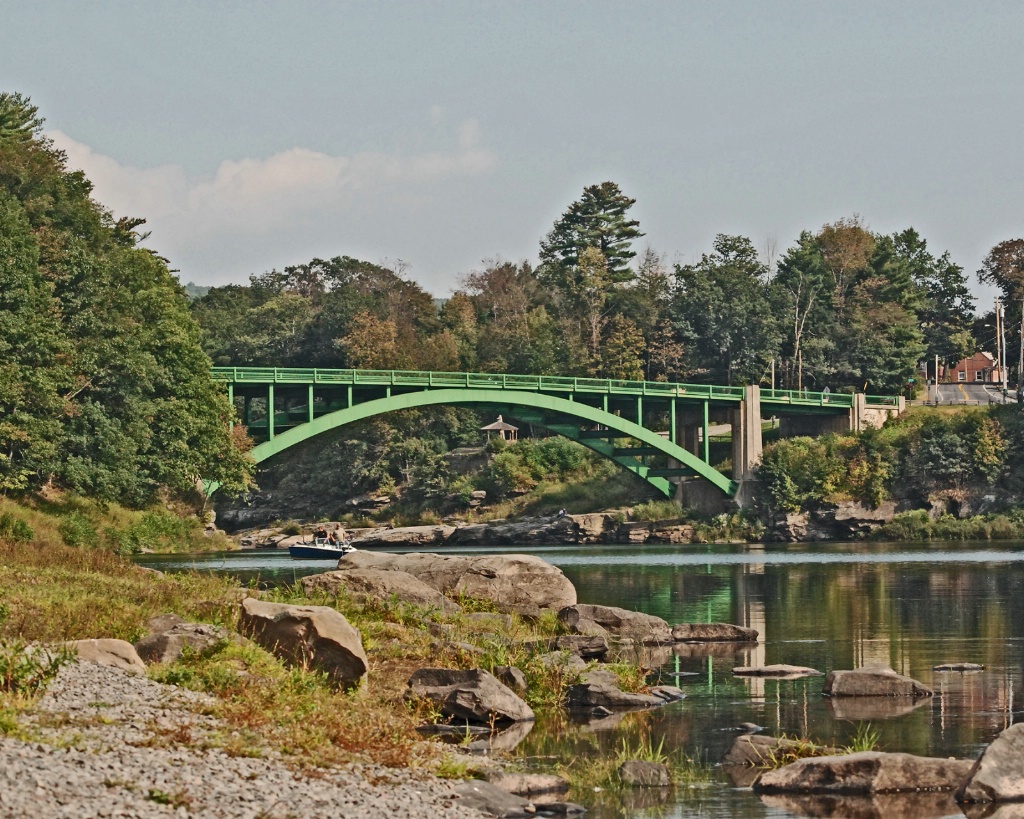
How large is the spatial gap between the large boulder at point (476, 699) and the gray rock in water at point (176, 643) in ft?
7.06

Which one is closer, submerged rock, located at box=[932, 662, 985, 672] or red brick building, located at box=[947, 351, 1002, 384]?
submerged rock, located at box=[932, 662, 985, 672]

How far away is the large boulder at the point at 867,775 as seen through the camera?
46.2 ft

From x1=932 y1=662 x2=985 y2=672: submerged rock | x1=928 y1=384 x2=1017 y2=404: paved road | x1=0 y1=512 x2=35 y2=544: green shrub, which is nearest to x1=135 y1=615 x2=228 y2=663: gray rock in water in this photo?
x1=932 y1=662 x2=985 y2=672: submerged rock

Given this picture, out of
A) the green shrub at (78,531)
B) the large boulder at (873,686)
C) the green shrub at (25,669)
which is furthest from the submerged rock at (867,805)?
the green shrub at (78,531)

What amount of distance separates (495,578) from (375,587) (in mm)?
3516

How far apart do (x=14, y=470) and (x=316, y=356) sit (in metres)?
43.5

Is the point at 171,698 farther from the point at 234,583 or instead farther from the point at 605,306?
the point at 605,306

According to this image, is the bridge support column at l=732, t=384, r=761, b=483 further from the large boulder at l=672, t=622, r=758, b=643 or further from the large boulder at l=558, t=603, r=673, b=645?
the large boulder at l=558, t=603, r=673, b=645

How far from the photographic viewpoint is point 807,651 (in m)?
25.4

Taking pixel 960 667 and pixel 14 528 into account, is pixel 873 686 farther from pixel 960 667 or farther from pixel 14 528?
pixel 14 528

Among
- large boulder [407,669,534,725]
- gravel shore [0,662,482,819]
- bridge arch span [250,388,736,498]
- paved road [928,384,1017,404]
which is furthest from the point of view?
paved road [928,384,1017,404]

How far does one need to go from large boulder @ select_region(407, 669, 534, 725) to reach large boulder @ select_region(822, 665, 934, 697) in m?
3.94

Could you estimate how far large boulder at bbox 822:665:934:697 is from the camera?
1970 cm

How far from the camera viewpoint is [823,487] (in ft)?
251
